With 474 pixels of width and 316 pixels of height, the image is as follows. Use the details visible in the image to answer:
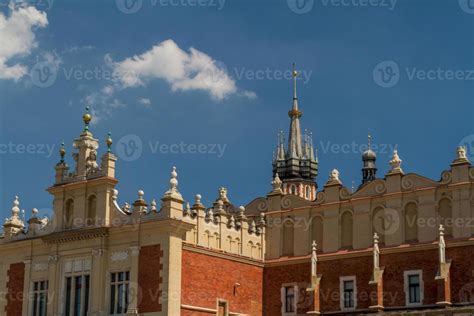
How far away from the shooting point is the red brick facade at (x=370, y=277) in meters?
44.4

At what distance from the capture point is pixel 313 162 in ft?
300

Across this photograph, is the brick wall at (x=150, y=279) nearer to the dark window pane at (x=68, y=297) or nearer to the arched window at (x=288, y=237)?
the dark window pane at (x=68, y=297)

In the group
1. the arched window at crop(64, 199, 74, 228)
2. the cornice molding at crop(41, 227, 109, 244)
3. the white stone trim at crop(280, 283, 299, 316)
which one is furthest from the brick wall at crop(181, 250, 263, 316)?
the arched window at crop(64, 199, 74, 228)

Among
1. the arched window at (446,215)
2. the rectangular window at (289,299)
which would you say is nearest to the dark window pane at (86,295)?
the rectangular window at (289,299)

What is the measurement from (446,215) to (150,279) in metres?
15.0

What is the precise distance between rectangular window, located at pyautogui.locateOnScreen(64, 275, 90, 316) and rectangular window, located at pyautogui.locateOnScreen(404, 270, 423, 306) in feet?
53.5

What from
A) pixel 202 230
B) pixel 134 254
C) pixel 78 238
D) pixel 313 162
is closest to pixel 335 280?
pixel 202 230

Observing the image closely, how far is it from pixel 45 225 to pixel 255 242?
1173 centimetres

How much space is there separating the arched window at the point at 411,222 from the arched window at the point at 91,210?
16.3m

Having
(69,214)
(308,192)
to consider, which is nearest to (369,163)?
(308,192)

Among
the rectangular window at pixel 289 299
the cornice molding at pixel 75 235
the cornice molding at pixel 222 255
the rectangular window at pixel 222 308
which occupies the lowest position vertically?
the rectangular window at pixel 222 308

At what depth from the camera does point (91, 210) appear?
4959cm

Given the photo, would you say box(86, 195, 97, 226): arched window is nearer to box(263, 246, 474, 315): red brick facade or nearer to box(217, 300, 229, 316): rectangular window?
box(217, 300, 229, 316): rectangular window

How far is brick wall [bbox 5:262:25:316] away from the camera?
170ft
